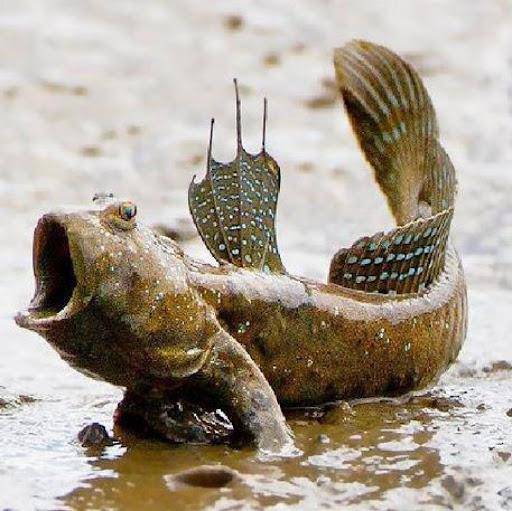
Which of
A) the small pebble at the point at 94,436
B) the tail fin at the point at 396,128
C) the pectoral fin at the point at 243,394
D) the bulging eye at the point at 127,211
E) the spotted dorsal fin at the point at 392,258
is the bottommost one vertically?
the small pebble at the point at 94,436

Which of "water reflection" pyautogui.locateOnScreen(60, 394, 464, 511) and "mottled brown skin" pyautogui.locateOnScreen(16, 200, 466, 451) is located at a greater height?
"mottled brown skin" pyautogui.locateOnScreen(16, 200, 466, 451)

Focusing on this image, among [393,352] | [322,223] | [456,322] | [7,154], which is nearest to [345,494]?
[393,352]

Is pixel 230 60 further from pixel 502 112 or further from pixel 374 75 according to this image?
pixel 374 75

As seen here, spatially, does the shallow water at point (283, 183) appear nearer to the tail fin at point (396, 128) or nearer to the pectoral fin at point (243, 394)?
the pectoral fin at point (243, 394)

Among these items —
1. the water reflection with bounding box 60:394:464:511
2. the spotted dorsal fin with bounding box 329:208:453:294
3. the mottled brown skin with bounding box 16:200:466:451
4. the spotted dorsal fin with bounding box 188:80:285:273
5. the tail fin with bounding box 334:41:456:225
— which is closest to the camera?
the water reflection with bounding box 60:394:464:511

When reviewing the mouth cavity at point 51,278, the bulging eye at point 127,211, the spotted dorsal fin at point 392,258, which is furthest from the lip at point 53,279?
the spotted dorsal fin at point 392,258

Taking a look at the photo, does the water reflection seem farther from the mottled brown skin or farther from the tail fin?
the tail fin

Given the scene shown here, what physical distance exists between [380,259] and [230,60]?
6166 millimetres

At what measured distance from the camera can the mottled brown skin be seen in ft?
10.9

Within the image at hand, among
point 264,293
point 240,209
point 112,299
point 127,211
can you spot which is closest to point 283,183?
point 240,209

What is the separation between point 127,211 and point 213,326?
380 mm

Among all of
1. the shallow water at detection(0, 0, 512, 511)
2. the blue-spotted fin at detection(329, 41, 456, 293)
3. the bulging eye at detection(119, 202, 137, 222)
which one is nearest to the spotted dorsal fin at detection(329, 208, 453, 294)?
the blue-spotted fin at detection(329, 41, 456, 293)

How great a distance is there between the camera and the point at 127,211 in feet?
11.1

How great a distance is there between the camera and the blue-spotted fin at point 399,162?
13.5 ft
